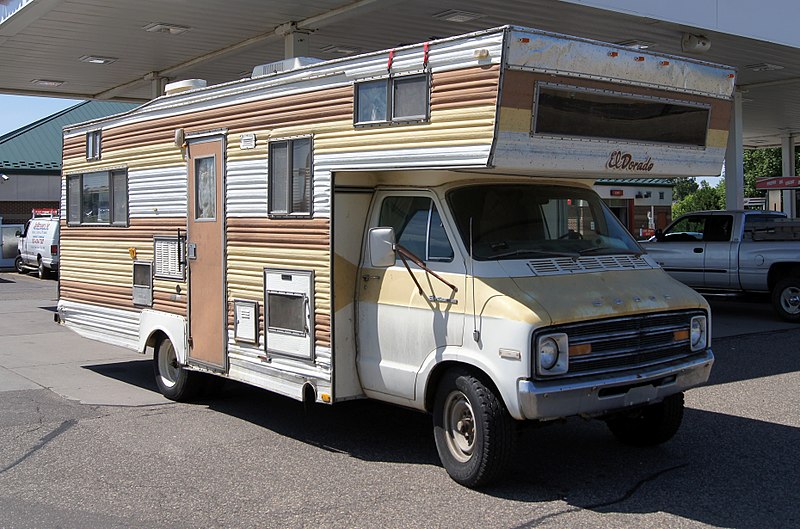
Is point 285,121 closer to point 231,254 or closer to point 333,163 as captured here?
point 333,163

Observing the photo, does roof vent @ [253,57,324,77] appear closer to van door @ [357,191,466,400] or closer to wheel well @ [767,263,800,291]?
van door @ [357,191,466,400]

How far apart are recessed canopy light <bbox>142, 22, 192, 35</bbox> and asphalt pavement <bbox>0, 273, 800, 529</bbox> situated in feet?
Result: 21.8

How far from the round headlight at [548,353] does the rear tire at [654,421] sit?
4.64 ft

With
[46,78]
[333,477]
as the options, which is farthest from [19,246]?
[333,477]

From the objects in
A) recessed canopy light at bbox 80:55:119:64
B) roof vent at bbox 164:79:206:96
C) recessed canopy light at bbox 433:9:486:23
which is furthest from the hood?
recessed canopy light at bbox 80:55:119:64

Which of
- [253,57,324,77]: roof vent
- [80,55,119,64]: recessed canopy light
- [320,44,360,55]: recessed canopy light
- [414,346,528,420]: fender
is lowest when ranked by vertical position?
[414,346,528,420]: fender

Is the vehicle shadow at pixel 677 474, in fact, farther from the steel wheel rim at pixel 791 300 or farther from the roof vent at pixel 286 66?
the steel wheel rim at pixel 791 300

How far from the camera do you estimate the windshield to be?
6.59 m

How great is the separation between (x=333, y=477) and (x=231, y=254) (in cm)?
259

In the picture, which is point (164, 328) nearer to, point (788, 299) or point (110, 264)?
point (110, 264)

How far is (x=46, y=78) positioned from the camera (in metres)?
19.3

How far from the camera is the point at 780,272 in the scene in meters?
15.3

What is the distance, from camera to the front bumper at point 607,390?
579cm

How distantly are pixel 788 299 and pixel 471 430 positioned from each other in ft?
35.2
